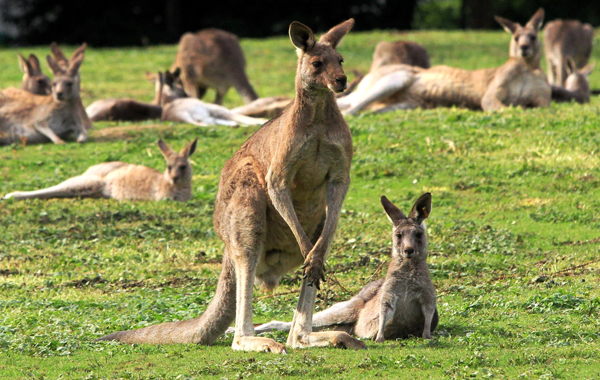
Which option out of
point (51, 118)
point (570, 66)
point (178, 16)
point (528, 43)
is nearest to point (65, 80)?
point (51, 118)

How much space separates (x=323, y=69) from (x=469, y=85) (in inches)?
324

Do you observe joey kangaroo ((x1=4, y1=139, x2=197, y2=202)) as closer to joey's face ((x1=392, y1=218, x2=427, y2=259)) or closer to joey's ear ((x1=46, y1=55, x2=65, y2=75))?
joey's ear ((x1=46, y1=55, x2=65, y2=75))

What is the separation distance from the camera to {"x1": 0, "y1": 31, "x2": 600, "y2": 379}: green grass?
4.75 metres

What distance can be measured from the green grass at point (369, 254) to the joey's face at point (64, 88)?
2.18 ft

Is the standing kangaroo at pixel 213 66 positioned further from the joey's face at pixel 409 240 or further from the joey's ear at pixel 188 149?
the joey's face at pixel 409 240

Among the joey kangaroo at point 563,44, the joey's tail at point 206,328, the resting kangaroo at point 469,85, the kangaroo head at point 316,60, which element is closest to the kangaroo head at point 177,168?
the resting kangaroo at point 469,85

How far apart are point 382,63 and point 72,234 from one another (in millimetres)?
8036

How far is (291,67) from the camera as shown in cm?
1980

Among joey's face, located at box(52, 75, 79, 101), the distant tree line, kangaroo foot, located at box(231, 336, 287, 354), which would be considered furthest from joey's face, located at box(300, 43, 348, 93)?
the distant tree line

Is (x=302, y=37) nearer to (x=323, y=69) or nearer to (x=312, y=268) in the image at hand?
(x=323, y=69)

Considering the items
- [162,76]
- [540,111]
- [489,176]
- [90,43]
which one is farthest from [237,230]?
[90,43]

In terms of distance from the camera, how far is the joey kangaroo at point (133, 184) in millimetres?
9672

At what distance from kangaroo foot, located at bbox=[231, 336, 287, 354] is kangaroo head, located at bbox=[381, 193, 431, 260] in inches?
41.1

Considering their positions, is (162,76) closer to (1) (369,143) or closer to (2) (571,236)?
(1) (369,143)
